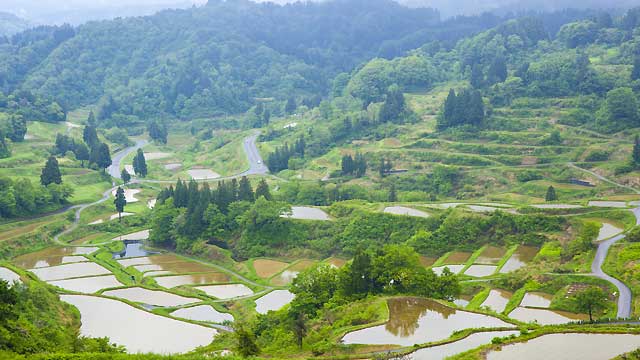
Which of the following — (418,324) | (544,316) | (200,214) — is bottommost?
(544,316)

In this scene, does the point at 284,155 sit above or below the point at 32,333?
below

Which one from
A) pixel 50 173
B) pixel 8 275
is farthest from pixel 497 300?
pixel 50 173

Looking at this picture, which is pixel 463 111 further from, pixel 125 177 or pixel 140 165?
pixel 125 177

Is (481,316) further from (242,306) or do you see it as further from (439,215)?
(439,215)

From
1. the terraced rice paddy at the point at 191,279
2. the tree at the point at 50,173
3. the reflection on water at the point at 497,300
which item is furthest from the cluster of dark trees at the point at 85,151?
the reflection on water at the point at 497,300

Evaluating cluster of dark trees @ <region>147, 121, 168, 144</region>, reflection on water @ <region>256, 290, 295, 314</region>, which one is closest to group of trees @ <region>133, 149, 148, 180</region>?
cluster of dark trees @ <region>147, 121, 168, 144</region>

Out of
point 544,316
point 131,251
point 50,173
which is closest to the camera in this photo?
point 544,316

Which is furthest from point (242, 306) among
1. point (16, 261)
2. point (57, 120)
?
point (57, 120)
